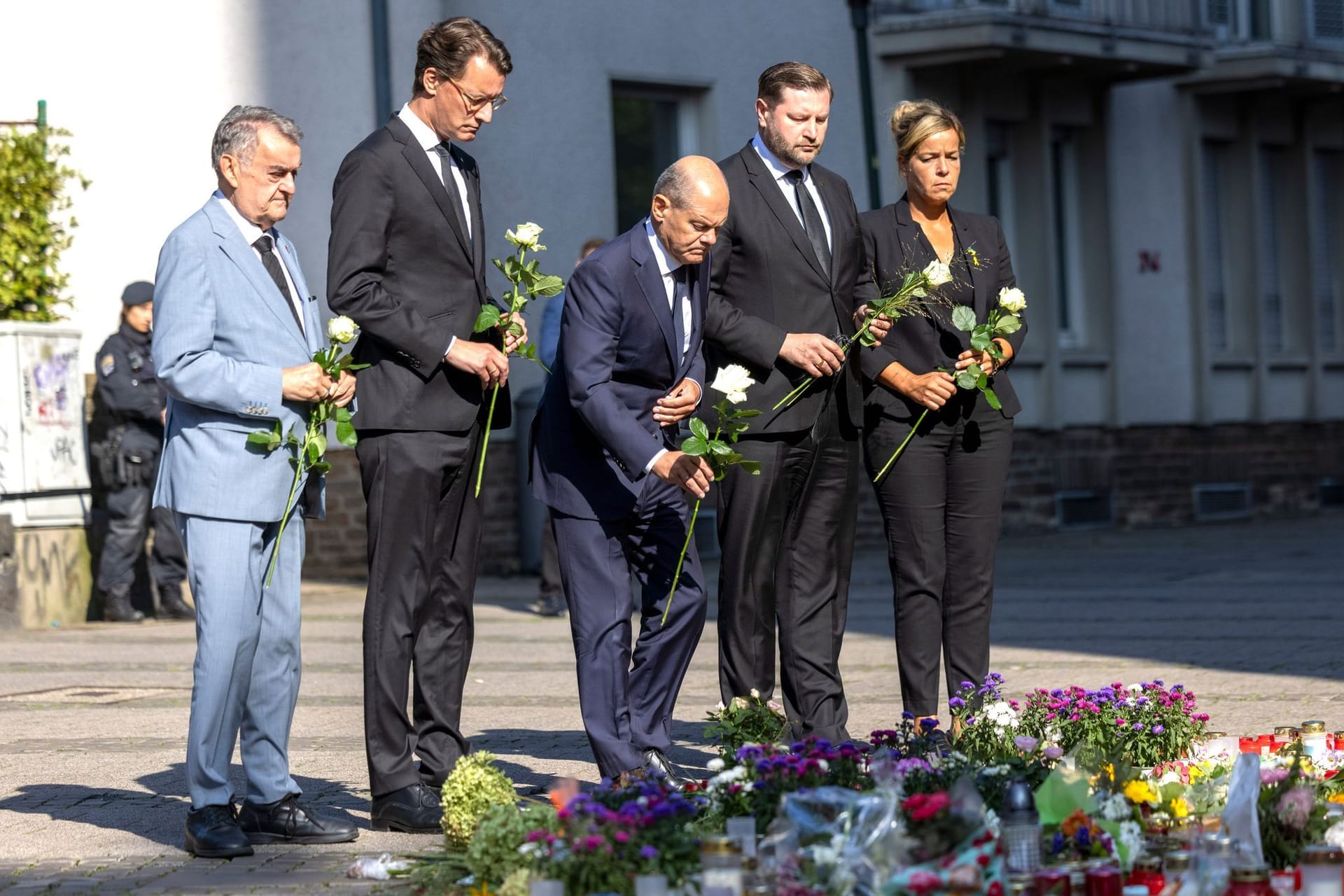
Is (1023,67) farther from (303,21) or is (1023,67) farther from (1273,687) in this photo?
(1273,687)

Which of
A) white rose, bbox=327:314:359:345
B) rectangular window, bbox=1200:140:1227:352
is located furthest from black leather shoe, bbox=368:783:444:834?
rectangular window, bbox=1200:140:1227:352

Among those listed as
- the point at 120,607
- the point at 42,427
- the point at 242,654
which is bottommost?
the point at 120,607

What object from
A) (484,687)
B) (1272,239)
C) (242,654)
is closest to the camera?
(242,654)

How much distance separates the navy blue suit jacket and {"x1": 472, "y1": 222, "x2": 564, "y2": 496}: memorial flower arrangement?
98mm

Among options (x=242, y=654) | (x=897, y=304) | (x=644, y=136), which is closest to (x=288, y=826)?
(x=242, y=654)

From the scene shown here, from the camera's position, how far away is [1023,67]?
20.8 m

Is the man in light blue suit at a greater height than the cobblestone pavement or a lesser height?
greater

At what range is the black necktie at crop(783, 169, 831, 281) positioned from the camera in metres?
6.92

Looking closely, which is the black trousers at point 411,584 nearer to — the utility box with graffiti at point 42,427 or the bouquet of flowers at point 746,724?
the bouquet of flowers at point 746,724

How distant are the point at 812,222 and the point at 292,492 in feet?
6.85

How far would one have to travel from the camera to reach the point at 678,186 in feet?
19.6

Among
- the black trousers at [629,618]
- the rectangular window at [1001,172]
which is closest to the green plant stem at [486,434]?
the black trousers at [629,618]

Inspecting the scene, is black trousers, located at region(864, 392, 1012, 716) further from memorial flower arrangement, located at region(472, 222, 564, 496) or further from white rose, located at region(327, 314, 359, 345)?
white rose, located at region(327, 314, 359, 345)

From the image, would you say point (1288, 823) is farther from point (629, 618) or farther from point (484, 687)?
point (484, 687)
